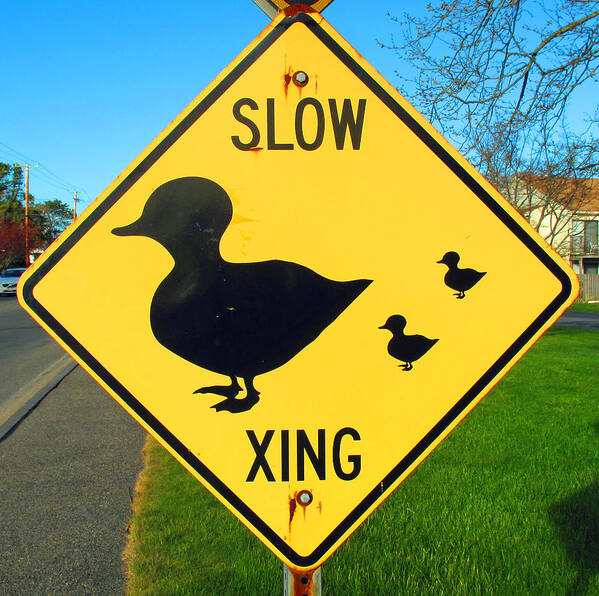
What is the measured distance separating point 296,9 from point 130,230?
0.63 m

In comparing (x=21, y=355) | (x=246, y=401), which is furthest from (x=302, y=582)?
(x=21, y=355)

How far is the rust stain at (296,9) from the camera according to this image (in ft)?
4.72

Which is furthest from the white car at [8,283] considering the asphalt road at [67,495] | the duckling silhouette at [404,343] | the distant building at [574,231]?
the duckling silhouette at [404,343]

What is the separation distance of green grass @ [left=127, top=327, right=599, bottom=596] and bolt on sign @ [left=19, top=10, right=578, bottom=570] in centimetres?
179

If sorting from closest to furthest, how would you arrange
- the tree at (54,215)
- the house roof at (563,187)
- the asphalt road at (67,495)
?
the asphalt road at (67,495), the house roof at (563,187), the tree at (54,215)

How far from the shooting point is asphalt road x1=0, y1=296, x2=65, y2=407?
30.5ft

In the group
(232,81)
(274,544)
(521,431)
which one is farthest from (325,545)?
(521,431)

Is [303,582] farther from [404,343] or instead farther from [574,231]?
[574,231]

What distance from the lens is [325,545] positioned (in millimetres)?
1410

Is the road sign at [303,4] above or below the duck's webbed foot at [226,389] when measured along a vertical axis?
above

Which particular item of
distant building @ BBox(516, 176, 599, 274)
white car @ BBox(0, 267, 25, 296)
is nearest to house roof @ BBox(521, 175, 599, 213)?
distant building @ BBox(516, 176, 599, 274)

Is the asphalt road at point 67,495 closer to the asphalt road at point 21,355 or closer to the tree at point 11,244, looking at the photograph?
the asphalt road at point 21,355

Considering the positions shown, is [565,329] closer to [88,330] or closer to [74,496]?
[74,496]

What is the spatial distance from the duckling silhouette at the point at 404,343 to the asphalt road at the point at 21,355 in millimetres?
7439
